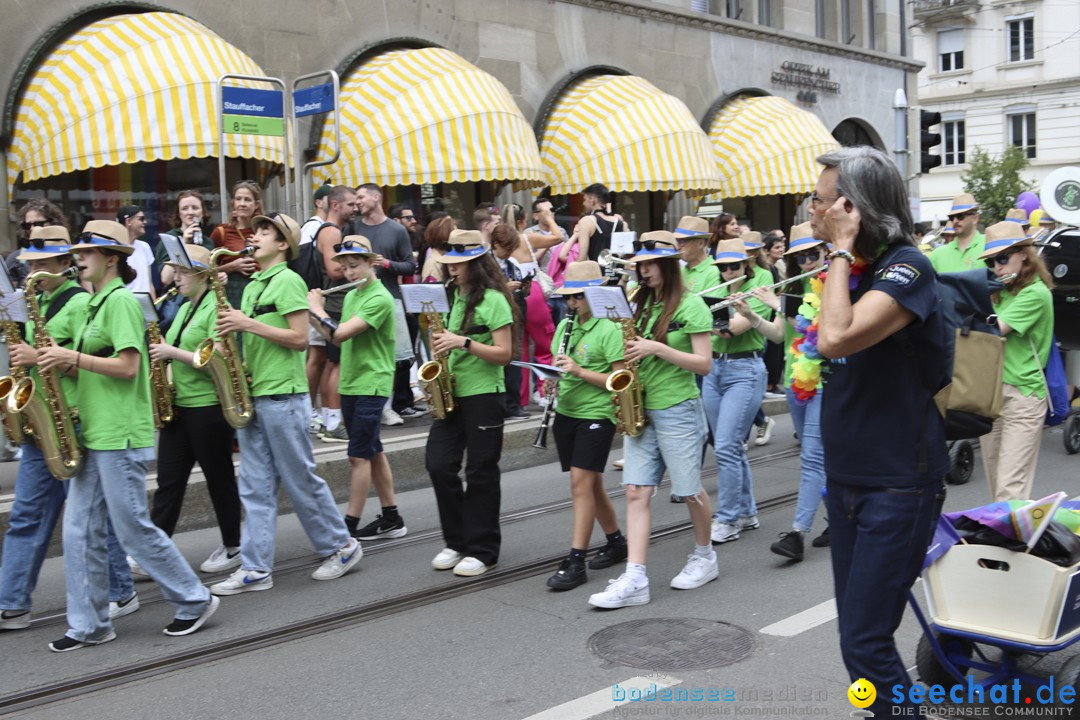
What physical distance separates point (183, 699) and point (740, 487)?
12.4ft

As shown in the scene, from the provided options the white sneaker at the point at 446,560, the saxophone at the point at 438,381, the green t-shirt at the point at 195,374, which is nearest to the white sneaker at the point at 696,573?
the white sneaker at the point at 446,560

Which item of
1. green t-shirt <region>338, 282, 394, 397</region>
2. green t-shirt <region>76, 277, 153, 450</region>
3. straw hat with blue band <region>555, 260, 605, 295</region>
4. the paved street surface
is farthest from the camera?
green t-shirt <region>338, 282, 394, 397</region>

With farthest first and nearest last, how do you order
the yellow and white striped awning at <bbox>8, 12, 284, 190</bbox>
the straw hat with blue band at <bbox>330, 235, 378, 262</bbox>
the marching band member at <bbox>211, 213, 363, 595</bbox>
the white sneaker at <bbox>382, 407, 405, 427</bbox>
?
the yellow and white striped awning at <bbox>8, 12, 284, 190</bbox> → the white sneaker at <bbox>382, 407, 405, 427</bbox> → the straw hat with blue band at <bbox>330, 235, 378, 262</bbox> → the marching band member at <bbox>211, 213, 363, 595</bbox>

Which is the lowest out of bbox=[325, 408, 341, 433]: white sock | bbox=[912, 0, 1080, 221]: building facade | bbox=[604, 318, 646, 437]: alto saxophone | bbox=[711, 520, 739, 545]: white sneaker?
bbox=[711, 520, 739, 545]: white sneaker

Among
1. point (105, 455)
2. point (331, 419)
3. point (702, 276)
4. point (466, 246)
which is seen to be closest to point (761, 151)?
point (331, 419)

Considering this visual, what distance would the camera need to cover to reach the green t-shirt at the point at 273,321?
6230mm

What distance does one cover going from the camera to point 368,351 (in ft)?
23.6

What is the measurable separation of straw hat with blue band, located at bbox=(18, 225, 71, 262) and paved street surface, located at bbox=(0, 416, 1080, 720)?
189cm

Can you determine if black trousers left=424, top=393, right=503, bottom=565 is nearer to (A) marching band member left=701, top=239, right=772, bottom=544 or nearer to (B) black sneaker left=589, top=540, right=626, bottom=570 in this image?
(B) black sneaker left=589, top=540, right=626, bottom=570

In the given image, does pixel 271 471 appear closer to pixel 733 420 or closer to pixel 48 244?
pixel 48 244

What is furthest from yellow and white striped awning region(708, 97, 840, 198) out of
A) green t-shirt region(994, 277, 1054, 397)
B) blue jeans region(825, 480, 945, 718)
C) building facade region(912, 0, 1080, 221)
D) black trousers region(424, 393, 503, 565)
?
building facade region(912, 0, 1080, 221)

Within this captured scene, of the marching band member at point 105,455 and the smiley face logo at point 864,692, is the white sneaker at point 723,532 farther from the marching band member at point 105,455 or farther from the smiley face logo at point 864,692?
the smiley face logo at point 864,692

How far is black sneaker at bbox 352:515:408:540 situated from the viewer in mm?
7539

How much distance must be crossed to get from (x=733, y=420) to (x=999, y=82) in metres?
43.5
